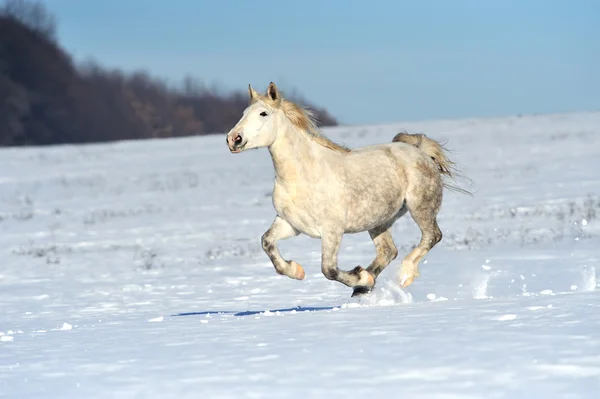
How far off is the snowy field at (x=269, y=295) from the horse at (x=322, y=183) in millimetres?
403

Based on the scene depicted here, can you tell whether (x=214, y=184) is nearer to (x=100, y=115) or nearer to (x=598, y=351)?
(x=598, y=351)

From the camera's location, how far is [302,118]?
780 centimetres

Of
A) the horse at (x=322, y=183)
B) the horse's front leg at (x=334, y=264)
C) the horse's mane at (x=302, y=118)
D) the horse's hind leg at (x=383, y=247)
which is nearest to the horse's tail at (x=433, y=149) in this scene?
the horse at (x=322, y=183)

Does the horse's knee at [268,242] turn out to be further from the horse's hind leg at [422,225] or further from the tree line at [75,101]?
the tree line at [75,101]

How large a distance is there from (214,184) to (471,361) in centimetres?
1897

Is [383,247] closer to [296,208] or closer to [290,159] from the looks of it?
[296,208]

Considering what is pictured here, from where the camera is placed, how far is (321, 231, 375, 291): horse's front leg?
7594mm

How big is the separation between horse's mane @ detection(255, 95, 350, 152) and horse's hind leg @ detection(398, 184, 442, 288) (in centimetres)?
85

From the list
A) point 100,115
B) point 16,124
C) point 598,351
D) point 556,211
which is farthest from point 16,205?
point 100,115

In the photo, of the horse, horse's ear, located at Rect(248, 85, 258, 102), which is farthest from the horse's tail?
horse's ear, located at Rect(248, 85, 258, 102)

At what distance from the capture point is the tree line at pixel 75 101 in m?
56.3

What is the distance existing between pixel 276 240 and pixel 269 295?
2.73 metres

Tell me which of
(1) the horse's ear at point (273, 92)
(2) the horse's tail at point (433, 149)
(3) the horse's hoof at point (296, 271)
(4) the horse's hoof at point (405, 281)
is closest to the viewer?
(1) the horse's ear at point (273, 92)

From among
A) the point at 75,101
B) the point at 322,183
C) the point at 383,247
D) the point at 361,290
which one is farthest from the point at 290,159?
the point at 75,101
